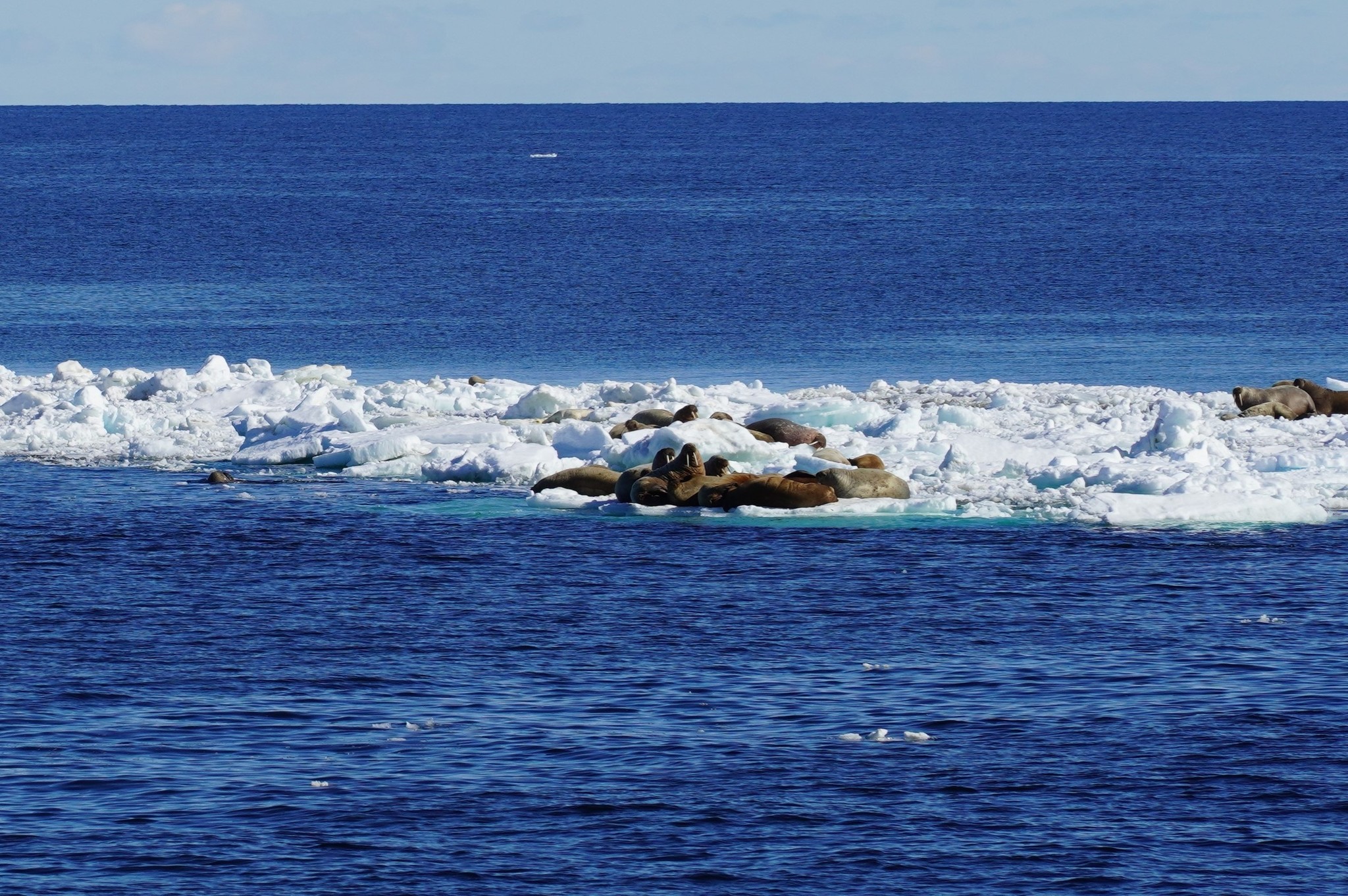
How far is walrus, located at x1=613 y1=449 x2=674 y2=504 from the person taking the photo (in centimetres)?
3609

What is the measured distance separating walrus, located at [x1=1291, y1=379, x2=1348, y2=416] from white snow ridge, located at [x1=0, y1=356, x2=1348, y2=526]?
1.64 m

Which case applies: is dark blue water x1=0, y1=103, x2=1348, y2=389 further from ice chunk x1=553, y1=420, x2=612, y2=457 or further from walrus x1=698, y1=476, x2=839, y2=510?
walrus x1=698, y1=476, x2=839, y2=510

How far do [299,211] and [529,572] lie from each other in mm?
106472

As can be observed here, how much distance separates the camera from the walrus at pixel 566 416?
42812 millimetres

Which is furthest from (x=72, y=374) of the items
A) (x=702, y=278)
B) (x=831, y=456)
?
(x=702, y=278)

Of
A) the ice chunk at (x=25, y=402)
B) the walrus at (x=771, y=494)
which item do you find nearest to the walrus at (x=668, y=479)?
the walrus at (x=771, y=494)

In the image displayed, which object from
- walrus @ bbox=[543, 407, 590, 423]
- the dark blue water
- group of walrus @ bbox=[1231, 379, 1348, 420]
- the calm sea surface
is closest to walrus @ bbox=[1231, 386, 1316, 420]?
group of walrus @ bbox=[1231, 379, 1348, 420]

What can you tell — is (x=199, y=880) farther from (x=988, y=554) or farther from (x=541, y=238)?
(x=541, y=238)

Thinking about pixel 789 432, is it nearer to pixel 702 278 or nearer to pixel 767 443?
pixel 767 443

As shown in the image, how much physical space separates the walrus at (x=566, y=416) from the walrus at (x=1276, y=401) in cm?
1438

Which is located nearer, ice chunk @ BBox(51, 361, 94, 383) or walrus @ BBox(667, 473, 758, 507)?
walrus @ BBox(667, 473, 758, 507)

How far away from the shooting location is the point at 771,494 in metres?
35.2

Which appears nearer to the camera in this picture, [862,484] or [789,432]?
[862,484]

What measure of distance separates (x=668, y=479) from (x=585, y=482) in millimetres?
1903
